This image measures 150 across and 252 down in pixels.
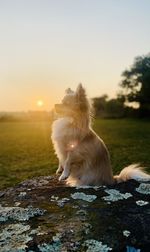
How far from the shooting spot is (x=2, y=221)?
465 cm

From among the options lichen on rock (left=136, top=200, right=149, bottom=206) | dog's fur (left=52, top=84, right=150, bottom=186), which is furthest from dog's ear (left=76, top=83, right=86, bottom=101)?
lichen on rock (left=136, top=200, right=149, bottom=206)

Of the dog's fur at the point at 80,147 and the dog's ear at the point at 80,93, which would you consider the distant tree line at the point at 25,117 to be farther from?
the dog's ear at the point at 80,93

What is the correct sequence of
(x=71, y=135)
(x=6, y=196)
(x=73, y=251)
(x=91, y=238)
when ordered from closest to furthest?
(x=73, y=251) < (x=91, y=238) < (x=6, y=196) < (x=71, y=135)

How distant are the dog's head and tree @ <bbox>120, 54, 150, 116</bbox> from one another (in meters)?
46.1

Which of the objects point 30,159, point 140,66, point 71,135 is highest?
point 140,66

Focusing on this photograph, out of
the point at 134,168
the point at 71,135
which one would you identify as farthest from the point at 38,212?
the point at 134,168

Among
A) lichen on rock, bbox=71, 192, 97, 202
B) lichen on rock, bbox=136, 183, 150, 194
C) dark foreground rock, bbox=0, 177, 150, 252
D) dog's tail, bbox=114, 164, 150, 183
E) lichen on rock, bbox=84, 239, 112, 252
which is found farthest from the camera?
dog's tail, bbox=114, 164, 150, 183

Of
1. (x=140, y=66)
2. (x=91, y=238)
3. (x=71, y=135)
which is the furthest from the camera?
(x=140, y=66)

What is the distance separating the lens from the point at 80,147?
625 cm

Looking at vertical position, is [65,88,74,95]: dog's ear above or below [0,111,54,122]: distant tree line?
above

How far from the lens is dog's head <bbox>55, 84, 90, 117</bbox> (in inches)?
248

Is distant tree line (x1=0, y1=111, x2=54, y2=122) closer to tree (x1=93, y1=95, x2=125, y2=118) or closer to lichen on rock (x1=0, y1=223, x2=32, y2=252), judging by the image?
tree (x1=93, y1=95, x2=125, y2=118)

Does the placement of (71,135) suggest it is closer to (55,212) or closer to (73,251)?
(55,212)

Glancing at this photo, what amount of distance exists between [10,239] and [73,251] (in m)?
0.75
